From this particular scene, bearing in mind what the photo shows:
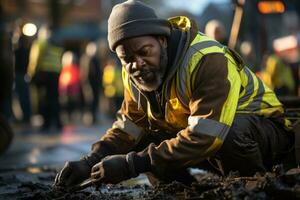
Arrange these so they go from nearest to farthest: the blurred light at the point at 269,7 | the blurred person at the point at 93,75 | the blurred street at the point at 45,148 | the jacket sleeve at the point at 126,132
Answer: the jacket sleeve at the point at 126,132, the blurred street at the point at 45,148, the blurred light at the point at 269,7, the blurred person at the point at 93,75

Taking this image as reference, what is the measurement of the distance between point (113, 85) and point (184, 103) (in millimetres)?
11581

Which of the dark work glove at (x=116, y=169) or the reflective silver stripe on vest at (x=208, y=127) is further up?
the reflective silver stripe on vest at (x=208, y=127)

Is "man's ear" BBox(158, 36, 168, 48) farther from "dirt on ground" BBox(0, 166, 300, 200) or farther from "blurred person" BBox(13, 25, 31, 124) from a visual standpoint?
"blurred person" BBox(13, 25, 31, 124)

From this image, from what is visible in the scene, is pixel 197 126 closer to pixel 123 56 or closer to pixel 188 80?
pixel 188 80

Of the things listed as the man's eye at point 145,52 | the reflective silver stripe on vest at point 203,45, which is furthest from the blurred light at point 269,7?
the man's eye at point 145,52

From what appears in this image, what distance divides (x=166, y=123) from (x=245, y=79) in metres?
0.54

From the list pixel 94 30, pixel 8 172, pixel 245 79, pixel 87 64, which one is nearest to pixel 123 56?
pixel 245 79

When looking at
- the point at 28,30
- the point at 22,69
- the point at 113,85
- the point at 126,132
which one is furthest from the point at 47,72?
the point at 126,132

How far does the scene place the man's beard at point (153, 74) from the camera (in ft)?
11.8

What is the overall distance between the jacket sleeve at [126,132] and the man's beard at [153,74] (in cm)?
49

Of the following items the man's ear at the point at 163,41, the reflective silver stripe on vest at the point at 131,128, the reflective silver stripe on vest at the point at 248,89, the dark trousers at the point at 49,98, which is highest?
the dark trousers at the point at 49,98

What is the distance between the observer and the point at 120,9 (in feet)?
11.9

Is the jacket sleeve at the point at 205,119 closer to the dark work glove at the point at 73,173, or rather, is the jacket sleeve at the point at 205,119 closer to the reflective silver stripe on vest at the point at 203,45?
the reflective silver stripe on vest at the point at 203,45

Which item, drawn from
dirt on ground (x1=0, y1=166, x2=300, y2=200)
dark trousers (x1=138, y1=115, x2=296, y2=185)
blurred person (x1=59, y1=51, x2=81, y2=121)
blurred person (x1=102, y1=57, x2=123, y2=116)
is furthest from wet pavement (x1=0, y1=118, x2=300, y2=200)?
blurred person (x1=59, y1=51, x2=81, y2=121)
